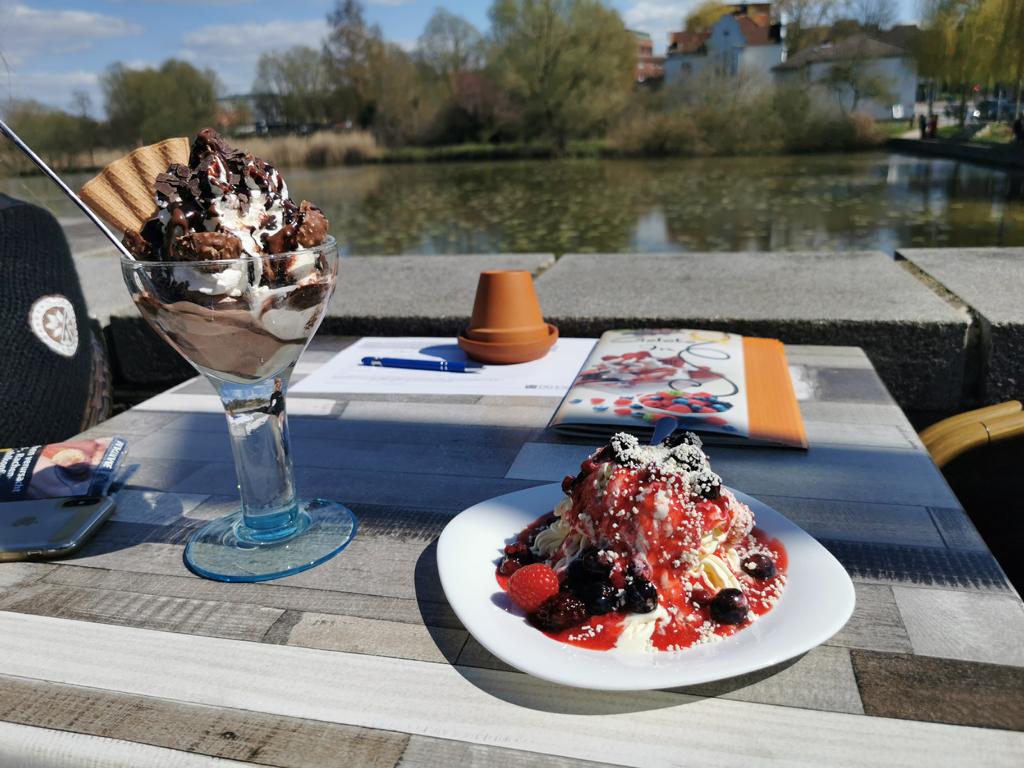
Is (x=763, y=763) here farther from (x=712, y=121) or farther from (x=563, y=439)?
(x=712, y=121)

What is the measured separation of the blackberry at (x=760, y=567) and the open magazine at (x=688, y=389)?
1.19ft

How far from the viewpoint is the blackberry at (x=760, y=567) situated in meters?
0.69

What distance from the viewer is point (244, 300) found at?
0.68m

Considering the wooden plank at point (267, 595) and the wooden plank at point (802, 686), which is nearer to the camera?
the wooden plank at point (802, 686)

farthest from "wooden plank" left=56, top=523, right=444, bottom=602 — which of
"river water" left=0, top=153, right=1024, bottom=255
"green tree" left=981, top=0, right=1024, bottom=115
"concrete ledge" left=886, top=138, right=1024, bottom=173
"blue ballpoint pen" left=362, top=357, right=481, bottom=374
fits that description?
"concrete ledge" left=886, top=138, right=1024, bottom=173

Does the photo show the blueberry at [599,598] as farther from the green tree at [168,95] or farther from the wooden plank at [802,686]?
the green tree at [168,95]

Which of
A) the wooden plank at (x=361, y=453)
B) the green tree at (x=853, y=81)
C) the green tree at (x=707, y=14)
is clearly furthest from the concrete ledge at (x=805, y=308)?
the green tree at (x=707, y=14)

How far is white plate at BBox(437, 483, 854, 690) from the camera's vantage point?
56 cm

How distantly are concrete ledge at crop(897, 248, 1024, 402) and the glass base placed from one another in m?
1.33

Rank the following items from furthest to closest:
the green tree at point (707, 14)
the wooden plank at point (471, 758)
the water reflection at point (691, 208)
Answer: the green tree at point (707, 14) → the water reflection at point (691, 208) → the wooden plank at point (471, 758)

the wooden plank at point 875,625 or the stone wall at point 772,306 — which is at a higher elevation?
the stone wall at point 772,306

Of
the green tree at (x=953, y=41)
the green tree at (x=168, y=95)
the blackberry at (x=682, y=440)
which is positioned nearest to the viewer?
the blackberry at (x=682, y=440)

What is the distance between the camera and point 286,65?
2641 centimetres

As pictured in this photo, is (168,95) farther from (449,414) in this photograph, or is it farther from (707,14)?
(707,14)
